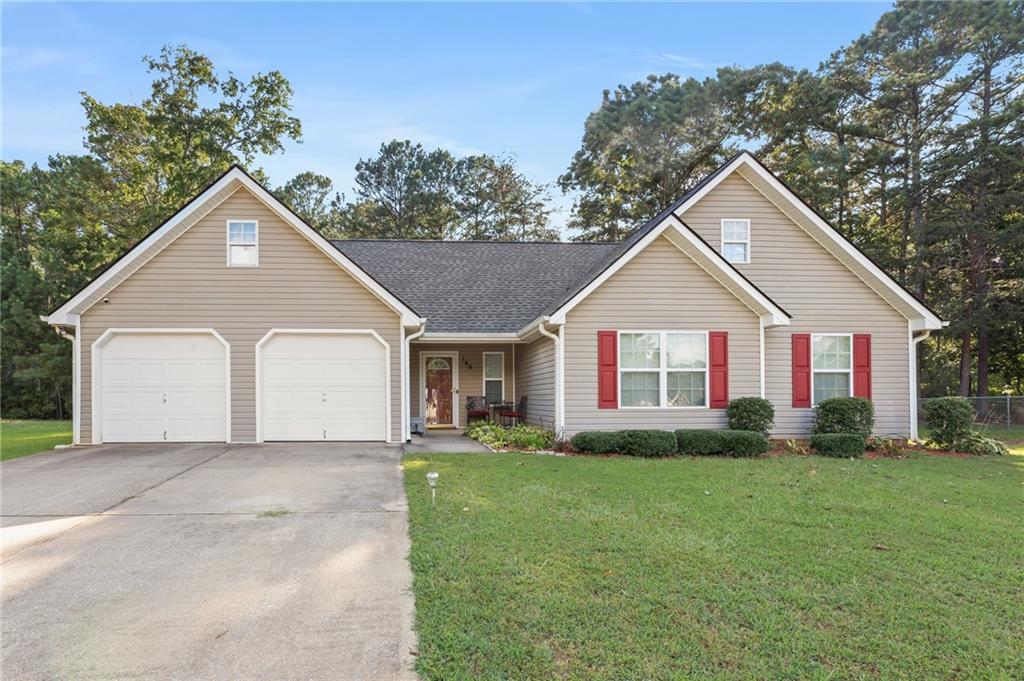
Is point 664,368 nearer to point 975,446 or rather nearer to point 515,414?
point 515,414

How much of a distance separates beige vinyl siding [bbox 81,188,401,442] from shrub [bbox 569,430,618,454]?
3817 mm

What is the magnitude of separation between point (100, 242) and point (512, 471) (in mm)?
28497

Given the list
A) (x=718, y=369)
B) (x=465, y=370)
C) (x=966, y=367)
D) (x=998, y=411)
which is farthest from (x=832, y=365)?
(x=966, y=367)

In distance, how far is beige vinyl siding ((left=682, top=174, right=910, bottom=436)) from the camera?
1279cm

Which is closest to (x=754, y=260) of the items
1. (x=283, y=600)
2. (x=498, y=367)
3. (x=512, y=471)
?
(x=498, y=367)

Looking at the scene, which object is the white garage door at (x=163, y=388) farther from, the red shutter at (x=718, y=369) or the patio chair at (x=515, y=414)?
the red shutter at (x=718, y=369)

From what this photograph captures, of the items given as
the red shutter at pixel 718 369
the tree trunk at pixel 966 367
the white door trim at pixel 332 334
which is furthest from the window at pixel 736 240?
the tree trunk at pixel 966 367

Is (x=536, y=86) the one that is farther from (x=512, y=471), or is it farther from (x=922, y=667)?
(x=922, y=667)

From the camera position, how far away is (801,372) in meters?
12.8

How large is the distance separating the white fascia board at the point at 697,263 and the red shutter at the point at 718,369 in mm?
1028

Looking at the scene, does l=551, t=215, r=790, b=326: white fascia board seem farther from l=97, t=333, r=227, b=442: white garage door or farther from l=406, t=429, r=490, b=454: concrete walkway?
l=97, t=333, r=227, b=442: white garage door

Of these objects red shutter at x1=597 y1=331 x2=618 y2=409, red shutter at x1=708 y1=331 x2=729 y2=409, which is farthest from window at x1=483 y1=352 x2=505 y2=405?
red shutter at x1=708 y1=331 x2=729 y2=409

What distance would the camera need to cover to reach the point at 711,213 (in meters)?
13.5

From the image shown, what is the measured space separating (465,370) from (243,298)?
6095 mm
